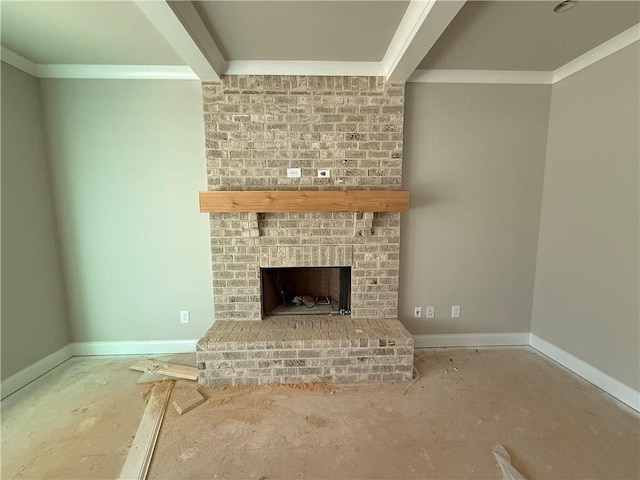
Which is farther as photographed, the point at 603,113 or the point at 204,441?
the point at 603,113

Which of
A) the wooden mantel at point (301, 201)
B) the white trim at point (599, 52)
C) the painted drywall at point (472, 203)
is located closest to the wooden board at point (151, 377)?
the wooden mantel at point (301, 201)

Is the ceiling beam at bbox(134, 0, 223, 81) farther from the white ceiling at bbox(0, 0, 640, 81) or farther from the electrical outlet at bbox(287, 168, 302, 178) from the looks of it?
the electrical outlet at bbox(287, 168, 302, 178)

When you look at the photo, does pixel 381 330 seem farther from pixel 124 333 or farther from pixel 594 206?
pixel 124 333

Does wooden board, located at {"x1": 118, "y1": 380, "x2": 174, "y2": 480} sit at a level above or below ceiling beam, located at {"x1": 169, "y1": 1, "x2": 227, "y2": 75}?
below

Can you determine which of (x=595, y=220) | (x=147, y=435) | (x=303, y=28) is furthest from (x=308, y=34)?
(x=147, y=435)

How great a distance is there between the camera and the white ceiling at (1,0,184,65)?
63.3 inches

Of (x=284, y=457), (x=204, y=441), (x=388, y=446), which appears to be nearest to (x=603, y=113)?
(x=388, y=446)

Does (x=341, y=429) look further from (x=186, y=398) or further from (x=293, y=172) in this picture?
(x=293, y=172)

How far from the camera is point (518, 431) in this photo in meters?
1.69

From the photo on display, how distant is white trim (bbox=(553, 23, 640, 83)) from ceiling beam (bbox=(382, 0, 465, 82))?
4.49ft

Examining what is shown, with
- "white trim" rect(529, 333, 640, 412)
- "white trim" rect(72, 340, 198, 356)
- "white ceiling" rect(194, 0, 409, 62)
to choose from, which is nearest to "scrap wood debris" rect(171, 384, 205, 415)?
"white trim" rect(72, 340, 198, 356)

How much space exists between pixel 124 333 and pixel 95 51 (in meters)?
2.40

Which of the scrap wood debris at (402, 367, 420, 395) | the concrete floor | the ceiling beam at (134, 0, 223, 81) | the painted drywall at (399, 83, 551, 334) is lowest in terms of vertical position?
the concrete floor

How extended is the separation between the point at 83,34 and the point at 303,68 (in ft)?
5.06
